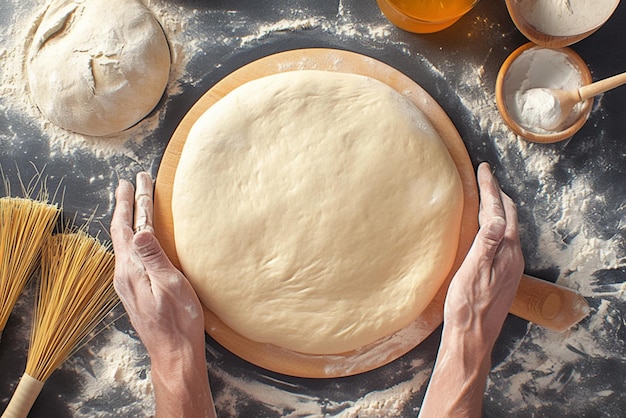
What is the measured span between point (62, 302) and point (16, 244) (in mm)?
200

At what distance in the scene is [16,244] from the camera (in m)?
1.41

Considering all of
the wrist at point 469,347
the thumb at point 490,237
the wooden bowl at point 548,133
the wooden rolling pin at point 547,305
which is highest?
the wooden bowl at point 548,133

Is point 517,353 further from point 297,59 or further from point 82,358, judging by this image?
point 82,358

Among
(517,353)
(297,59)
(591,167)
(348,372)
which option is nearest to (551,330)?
(517,353)

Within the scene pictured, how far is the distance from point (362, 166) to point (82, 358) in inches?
37.8

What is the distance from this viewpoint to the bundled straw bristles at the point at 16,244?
1405mm

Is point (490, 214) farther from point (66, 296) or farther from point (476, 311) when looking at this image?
point (66, 296)

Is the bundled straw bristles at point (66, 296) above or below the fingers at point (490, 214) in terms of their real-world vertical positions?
below

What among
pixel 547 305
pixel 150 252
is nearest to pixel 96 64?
pixel 150 252

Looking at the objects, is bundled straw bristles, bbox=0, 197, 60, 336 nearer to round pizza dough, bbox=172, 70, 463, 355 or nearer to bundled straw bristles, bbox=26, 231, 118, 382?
bundled straw bristles, bbox=26, 231, 118, 382

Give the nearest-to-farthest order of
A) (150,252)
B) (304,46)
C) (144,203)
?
(150,252) < (144,203) < (304,46)

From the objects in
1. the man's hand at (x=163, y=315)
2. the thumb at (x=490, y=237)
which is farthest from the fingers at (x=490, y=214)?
the man's hand at (x=163, y=315)

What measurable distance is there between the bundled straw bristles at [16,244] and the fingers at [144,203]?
27 cm

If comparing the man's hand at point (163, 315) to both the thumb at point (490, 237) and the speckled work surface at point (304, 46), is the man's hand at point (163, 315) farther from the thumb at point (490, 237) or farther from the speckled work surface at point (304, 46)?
the thumb at point (490, 237)
